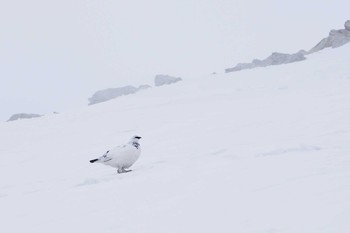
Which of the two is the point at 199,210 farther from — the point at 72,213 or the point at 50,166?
the point at 50,166

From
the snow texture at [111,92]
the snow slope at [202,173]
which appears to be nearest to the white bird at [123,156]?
the snow slope at [202,173]

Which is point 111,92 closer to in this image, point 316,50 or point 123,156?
point 316,50

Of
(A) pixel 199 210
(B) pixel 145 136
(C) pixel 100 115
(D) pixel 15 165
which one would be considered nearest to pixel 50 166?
(D) pixel 15 165

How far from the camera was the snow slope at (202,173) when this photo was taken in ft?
14.0

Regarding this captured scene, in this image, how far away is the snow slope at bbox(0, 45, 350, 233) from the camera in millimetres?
4277

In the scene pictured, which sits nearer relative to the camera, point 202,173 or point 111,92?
point 202,173

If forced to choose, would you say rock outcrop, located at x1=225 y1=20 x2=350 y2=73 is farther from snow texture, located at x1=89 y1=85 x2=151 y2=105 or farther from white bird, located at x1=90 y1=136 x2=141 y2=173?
white bird, located at x1=90 y1=136 x2=141 y2=173

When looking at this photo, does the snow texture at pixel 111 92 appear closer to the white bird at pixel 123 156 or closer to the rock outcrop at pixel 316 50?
the rock outcrop at pixel 316 50

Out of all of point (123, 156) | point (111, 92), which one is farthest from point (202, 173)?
point (111, 92)

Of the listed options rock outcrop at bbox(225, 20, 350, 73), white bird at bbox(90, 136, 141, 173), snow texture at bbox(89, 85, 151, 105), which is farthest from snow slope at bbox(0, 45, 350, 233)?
snow texture at bbox(89, 85, 151, 105)

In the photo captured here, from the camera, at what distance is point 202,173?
21.3ft

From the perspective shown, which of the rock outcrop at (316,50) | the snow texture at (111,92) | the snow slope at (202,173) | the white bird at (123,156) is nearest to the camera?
the snow slope at (202,173)

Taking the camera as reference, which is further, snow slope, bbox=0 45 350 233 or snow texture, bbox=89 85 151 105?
snow texture, bbox=89 85 151 105

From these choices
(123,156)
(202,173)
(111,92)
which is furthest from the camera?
(111,92)
